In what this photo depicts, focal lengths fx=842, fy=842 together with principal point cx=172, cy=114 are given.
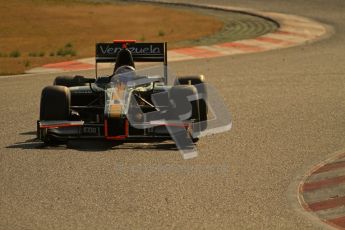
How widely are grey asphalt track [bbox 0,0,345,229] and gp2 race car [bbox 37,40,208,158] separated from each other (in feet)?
0.81

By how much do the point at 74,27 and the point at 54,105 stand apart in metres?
18.7

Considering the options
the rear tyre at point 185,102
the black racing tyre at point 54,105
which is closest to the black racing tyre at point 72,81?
the black racing tyre at point 54,105

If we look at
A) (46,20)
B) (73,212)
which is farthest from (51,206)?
(46,20)

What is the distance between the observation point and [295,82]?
18.4 m

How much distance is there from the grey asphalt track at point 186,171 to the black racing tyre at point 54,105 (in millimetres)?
462

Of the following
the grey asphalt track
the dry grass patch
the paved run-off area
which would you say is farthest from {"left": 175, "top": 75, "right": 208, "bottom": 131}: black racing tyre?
the dry grass patch

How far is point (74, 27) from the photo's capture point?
101ft

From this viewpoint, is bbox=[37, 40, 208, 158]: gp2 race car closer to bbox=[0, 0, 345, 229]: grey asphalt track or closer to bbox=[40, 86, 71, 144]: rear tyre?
bbox=[40, 86, 71, 144]: rear tyre

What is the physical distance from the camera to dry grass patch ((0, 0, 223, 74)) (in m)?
24.6

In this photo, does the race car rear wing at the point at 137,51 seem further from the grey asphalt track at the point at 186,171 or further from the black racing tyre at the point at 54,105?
the black racing tyre at the point at 54,105

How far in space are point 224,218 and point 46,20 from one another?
80.6 feet

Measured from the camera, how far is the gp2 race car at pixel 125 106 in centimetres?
1202

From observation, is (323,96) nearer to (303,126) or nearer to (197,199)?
(303,126)

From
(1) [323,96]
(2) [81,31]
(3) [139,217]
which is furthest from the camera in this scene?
(2) [81,31]
